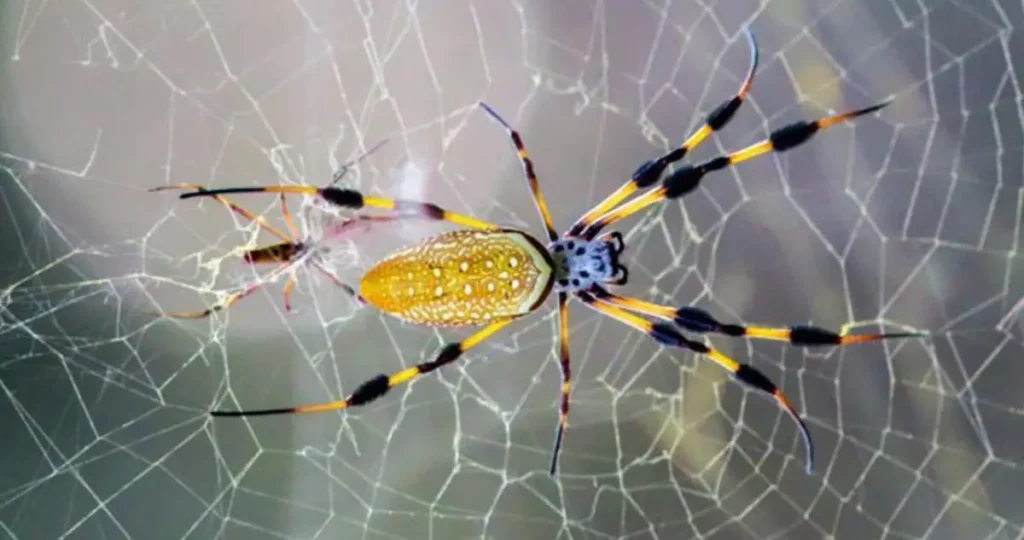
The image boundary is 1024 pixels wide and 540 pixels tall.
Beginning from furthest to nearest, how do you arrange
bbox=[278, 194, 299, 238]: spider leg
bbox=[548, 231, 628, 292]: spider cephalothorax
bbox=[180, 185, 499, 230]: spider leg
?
bbox=[278, 194, 299, 238]: spider leg
bbox=[548, 231, 628, 292]: spider cephalothorax
bbox=[180, 185, 499, 230]: spider leg

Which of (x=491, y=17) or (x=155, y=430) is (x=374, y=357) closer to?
(x=155, y=430)

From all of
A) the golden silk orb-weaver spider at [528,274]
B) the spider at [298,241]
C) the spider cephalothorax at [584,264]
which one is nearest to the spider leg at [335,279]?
the spider at [298,241]

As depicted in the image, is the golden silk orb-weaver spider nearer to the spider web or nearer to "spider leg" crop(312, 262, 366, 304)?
"spider leg" crop(312, 262, 366, 304)

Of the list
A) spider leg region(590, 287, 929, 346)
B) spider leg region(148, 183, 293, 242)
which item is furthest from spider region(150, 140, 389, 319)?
spider leg region(590, 287, 929, 346)

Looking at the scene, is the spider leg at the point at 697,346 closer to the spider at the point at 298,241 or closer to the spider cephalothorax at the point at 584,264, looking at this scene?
the spider cephalothorax at the point at 584,264

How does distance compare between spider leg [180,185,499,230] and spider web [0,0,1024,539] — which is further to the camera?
spider web [0,0,1024,539]

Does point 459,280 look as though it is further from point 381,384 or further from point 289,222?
point 289,222
